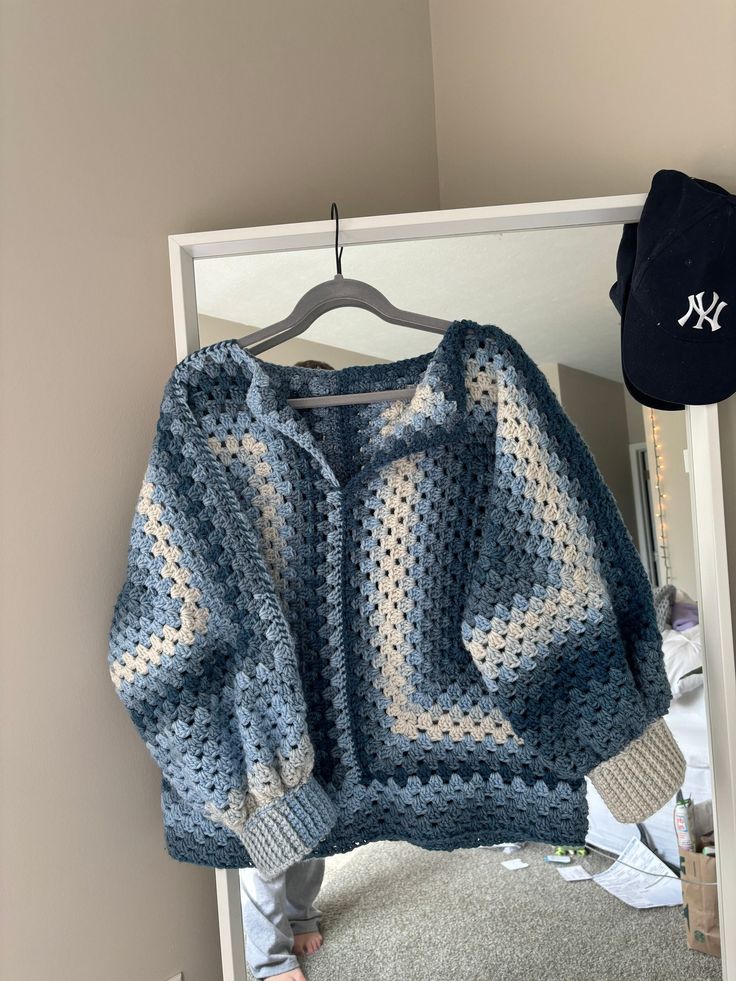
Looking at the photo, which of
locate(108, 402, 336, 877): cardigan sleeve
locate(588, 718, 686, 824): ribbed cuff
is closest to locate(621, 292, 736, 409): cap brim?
locate(588, 718, 686, 824): ribbed cuff

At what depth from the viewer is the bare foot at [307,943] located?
1.20m

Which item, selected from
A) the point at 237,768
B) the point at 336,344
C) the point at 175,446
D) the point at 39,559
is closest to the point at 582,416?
the point at 336,344

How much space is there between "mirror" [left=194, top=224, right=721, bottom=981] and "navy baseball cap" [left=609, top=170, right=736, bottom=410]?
0.07 meters

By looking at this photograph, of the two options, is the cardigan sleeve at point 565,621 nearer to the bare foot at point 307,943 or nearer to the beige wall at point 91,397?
the bare foot at point 307,943

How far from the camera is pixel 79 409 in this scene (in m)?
1.17

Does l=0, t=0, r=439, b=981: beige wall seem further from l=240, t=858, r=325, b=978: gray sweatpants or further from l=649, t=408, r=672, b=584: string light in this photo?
l=649, t=408, r=672, b=584: string light

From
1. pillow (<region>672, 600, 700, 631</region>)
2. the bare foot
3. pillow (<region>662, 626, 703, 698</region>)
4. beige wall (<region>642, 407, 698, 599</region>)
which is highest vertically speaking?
beige wall (<region>642, 407, 698, 599</region>)

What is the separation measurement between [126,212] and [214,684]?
0.71m

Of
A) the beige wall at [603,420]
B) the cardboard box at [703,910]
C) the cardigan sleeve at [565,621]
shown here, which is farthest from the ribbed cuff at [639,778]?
the beige wall at [603,420]

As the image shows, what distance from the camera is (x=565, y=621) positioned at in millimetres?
1013

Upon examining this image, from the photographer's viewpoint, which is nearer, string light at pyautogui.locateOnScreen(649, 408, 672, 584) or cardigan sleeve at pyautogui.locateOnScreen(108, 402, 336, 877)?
cardigan sleeve at pyautogui.locateOnScreen(108, 402, 336, 877)

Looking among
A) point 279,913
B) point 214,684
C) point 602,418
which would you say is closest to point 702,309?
point 602,418

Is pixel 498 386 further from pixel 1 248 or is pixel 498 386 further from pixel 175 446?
pixel 1 248

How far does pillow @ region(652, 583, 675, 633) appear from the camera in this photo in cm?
120
